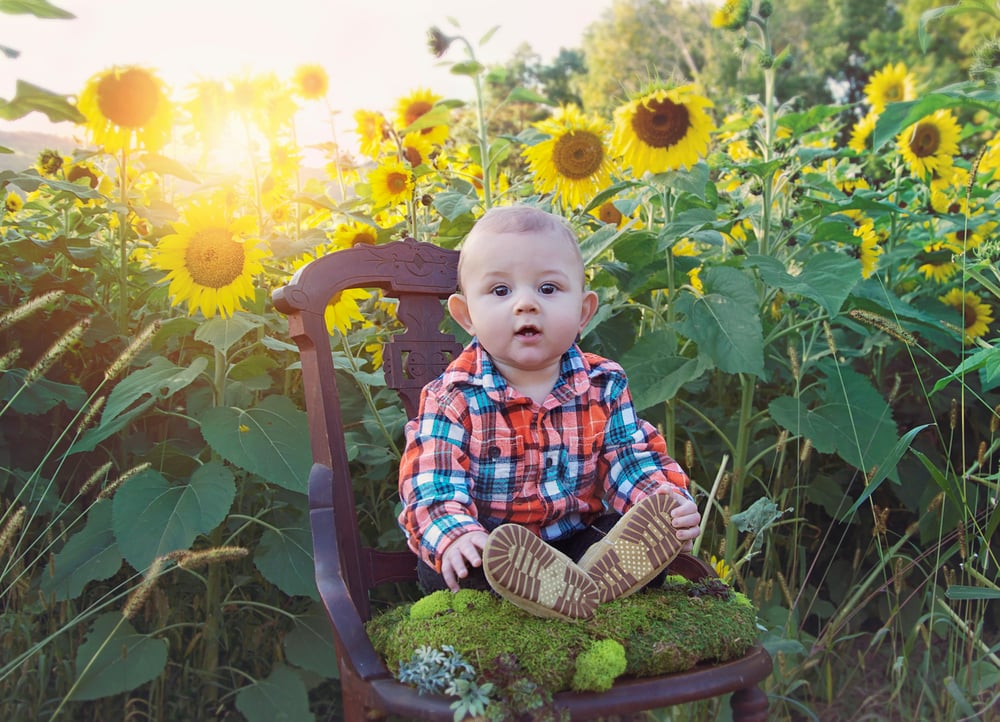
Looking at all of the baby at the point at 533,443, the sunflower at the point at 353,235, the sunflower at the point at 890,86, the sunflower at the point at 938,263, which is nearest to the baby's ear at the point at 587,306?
the baby at the point at 533,443

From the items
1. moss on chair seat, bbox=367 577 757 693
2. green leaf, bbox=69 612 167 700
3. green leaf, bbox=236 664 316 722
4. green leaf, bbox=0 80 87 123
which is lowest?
green leaf, bbox=236 664 316 722

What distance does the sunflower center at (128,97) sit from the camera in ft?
7.14

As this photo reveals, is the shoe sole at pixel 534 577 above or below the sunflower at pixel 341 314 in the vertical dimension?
below

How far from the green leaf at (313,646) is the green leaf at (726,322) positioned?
1.11 metres

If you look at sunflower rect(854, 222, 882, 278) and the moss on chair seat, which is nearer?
the moss on chair seat

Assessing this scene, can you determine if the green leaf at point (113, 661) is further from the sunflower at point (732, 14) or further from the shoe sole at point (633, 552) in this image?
the sunflower at point (732, 14)

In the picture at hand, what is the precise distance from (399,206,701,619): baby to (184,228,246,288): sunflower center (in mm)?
632

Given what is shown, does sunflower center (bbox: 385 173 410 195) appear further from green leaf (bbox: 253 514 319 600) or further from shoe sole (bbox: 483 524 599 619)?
shoe sole (bbox: 483 524 599 619)

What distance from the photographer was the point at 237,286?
211 centimetres

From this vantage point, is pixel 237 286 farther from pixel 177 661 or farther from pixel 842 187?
pixel 842 187

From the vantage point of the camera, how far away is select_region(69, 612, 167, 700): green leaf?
1986 mm

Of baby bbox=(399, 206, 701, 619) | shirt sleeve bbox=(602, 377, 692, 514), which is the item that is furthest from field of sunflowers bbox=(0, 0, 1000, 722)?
baby bbox=(399, 206, 701, 619)

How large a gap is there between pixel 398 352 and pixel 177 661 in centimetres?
106

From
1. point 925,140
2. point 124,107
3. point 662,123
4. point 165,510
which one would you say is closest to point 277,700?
point 165,510
